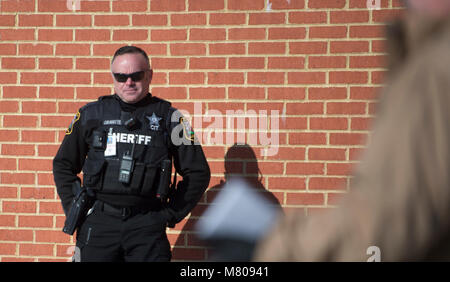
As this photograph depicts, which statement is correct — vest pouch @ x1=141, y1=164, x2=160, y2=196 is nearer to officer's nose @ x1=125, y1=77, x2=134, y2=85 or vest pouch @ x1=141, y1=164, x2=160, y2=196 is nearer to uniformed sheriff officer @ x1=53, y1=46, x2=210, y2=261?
uniformed sheriff officer @ x1=53, y1=46, x2=210, y2=261

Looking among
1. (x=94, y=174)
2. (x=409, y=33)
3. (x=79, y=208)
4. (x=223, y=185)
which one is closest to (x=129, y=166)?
(x=94, y=174)

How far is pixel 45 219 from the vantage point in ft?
13.0

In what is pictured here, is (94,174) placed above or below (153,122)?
below

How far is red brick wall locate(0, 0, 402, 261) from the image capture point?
3791mm

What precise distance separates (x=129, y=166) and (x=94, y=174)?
0.25 meters

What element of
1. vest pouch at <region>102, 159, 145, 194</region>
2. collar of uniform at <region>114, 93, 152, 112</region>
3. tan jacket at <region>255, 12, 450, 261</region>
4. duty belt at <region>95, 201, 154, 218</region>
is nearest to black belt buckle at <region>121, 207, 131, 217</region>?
duty belt at <region>95, 201, 154, 218</region>

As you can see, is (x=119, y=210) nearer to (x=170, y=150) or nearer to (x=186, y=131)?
(x=170, y=150)

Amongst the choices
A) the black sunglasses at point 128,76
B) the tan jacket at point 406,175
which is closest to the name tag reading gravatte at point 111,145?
the black sunglasses at point 128,76

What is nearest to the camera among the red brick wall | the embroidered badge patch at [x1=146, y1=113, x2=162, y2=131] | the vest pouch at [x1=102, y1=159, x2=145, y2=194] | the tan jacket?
the tan jacket

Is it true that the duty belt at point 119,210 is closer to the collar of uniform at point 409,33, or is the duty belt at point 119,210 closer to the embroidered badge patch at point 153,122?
the embroidered badge patch at point 153,122

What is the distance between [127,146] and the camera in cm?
310

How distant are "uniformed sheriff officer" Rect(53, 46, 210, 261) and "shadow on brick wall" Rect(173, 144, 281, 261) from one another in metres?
0.56

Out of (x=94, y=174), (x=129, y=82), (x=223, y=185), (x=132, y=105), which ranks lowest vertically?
(x=223, y=185)
